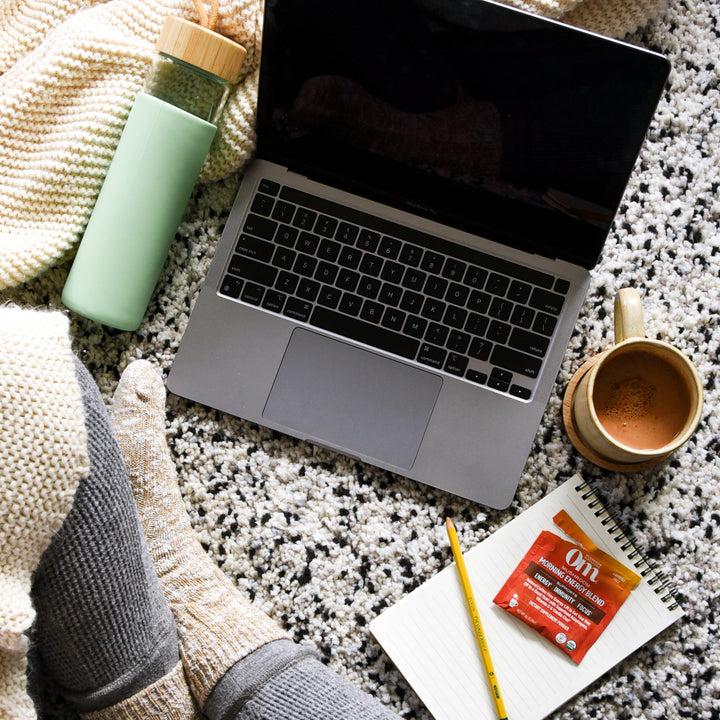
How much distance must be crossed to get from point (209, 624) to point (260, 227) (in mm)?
362

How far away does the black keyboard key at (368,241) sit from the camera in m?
0.71

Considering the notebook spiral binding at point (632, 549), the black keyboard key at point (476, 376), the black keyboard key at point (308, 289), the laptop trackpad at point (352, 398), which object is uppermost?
the black keyboard key at point (308, 289)

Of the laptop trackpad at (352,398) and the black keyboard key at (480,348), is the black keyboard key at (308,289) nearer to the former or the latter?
the laptop trackpad at (352,398)

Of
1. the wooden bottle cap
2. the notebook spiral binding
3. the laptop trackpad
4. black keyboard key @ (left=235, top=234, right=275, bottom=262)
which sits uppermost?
the wooden bottle cap

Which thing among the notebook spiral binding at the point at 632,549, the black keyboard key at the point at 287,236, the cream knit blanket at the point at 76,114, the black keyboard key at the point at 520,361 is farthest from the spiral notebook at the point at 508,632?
the cream knit blanket at the point at 76,114

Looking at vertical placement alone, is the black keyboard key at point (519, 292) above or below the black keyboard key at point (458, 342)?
above

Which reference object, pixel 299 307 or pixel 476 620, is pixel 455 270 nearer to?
pixel 299 307

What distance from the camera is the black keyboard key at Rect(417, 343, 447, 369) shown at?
711mm

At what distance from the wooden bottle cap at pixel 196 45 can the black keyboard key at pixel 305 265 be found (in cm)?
17

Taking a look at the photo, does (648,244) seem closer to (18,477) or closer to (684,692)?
(684,692)

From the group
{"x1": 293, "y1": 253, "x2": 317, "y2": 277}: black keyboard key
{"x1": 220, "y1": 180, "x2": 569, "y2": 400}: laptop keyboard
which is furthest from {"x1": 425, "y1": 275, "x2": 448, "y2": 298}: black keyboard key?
{"x1": 293, "y1": 253, "x2": 317, "y2": 277}: black keyboard key

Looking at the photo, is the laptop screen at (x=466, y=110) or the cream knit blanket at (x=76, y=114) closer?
the laptop screen at (x=466, y=110)

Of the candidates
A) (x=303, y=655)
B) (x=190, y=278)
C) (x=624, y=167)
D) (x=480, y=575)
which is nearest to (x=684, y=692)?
(x=480, y=575)

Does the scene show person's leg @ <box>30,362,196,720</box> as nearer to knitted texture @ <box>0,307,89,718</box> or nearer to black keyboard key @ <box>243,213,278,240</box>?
knitted texture @ <box>0,307,89,718</box>
